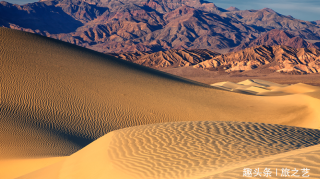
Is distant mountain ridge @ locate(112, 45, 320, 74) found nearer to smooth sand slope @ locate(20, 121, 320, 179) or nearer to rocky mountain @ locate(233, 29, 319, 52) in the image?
smooth sand slope @ locate(20, 121, 320, 179)

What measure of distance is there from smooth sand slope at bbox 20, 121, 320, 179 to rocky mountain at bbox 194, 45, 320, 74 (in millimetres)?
64341

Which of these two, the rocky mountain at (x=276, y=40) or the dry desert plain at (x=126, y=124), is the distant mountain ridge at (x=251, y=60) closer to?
the dry desert plain at (x=126, y=124)

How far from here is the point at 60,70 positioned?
19750mm

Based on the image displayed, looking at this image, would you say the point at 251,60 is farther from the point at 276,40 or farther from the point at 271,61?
the point at 276,40

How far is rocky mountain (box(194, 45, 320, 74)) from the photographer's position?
2687 inches

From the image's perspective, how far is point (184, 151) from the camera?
278 inches

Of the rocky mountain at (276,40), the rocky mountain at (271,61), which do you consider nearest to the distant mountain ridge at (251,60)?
the rocky mountain at (271,61)

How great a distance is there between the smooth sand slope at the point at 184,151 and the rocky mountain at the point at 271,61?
211 feet

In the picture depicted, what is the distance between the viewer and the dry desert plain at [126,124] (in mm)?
6410

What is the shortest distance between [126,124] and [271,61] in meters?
72.4

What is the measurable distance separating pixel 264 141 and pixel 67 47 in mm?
22377

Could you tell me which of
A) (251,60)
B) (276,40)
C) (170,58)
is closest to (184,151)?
(251,60)

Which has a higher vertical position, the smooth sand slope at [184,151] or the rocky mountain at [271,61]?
the rocky mountain at [271,61]

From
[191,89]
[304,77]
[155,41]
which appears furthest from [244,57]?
[155,41]
